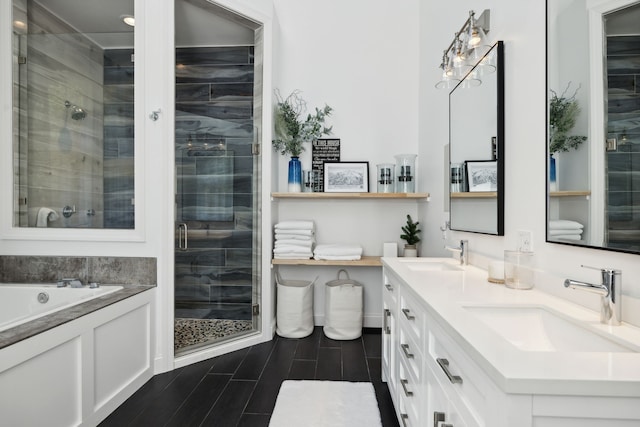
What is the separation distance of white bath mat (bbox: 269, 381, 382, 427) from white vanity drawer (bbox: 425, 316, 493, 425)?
84 centimetres

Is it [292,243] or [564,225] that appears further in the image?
[292,243]

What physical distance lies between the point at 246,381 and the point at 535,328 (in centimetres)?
174

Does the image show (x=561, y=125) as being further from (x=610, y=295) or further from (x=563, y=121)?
(x=610, y=295)

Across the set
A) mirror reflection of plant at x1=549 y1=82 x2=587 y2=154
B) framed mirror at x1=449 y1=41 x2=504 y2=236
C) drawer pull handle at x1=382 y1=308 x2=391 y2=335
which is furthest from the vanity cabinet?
mirror reflection of plant at x1=549 y1=82 x2=587 y2=154

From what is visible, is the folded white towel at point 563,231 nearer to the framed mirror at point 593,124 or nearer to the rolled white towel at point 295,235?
the framed mirror at point 593,124

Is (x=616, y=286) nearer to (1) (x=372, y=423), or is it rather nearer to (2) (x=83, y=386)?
(1) (x=372, y=423)

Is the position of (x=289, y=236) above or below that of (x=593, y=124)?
below

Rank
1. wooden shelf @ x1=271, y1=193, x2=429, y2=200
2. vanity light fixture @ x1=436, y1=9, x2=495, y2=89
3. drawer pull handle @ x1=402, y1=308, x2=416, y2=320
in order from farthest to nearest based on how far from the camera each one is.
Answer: wooden shelf @ x1=271, y1=193, x2=429, y2=200, vanity light fixture @ x1=436, y1=9, x2=495, y2=89, drawer pull handle @ x1=402, y1=308, x2=416, y2=320

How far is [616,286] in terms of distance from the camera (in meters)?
0.97

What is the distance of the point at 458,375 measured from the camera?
3.00 ft

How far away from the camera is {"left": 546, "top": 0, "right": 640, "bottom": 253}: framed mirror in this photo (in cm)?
98

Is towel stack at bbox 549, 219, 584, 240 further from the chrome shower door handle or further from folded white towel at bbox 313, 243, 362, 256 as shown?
the chrome shower door handle

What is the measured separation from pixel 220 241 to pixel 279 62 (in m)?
1.70

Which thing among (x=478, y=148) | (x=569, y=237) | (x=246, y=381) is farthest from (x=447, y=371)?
(x=246, y=381)
